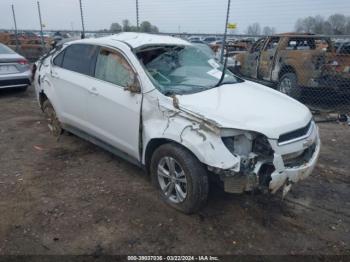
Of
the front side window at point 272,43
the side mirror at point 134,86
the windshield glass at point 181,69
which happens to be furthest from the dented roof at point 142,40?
the front side window at point 272,43

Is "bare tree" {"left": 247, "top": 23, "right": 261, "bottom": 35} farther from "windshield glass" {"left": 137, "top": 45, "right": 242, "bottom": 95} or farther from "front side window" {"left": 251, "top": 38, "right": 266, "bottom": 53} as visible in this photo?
"windshield glass" {"left": 137, "top": 45, "right": 242, "bottom": 95}

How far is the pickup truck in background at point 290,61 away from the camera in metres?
7.60

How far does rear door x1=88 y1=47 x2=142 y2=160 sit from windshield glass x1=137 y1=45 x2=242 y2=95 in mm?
269

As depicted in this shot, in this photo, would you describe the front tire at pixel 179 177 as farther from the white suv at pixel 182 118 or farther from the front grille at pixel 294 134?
the front grille at pixel 294 134

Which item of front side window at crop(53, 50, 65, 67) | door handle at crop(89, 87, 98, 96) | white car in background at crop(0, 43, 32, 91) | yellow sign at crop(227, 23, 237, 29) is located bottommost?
white car in background at crop(0, 43, 32, 91)

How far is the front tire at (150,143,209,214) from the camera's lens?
319 cm

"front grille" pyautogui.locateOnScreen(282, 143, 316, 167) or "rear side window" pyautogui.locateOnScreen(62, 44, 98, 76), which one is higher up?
"rear side window" pyautogui.locateOnScreen(62, 44, 98, 76)

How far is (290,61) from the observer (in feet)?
26.8

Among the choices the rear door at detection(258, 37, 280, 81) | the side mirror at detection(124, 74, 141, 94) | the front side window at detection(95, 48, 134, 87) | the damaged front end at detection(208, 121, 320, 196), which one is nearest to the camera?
the damaged front end at detection(208, 121, 320, 196)

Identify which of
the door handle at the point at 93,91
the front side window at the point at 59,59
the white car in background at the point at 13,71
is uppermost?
the front side window at the point at 59,59

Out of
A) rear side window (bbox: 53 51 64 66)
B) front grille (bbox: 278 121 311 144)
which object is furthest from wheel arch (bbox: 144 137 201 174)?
rear side window (bbox: 53 51 64 66)

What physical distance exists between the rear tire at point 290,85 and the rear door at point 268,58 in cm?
51

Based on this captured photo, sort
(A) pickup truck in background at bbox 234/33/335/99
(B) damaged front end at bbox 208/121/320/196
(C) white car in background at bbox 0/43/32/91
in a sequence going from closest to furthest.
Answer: (B) damaged front end at bbox 208/121/320/196, (A) pickup truck in background at bbox 234/33/335/99, (C) white car in background at bbox 0/43/32/91

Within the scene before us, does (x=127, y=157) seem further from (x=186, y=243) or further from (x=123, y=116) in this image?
(x=186, y=243)
